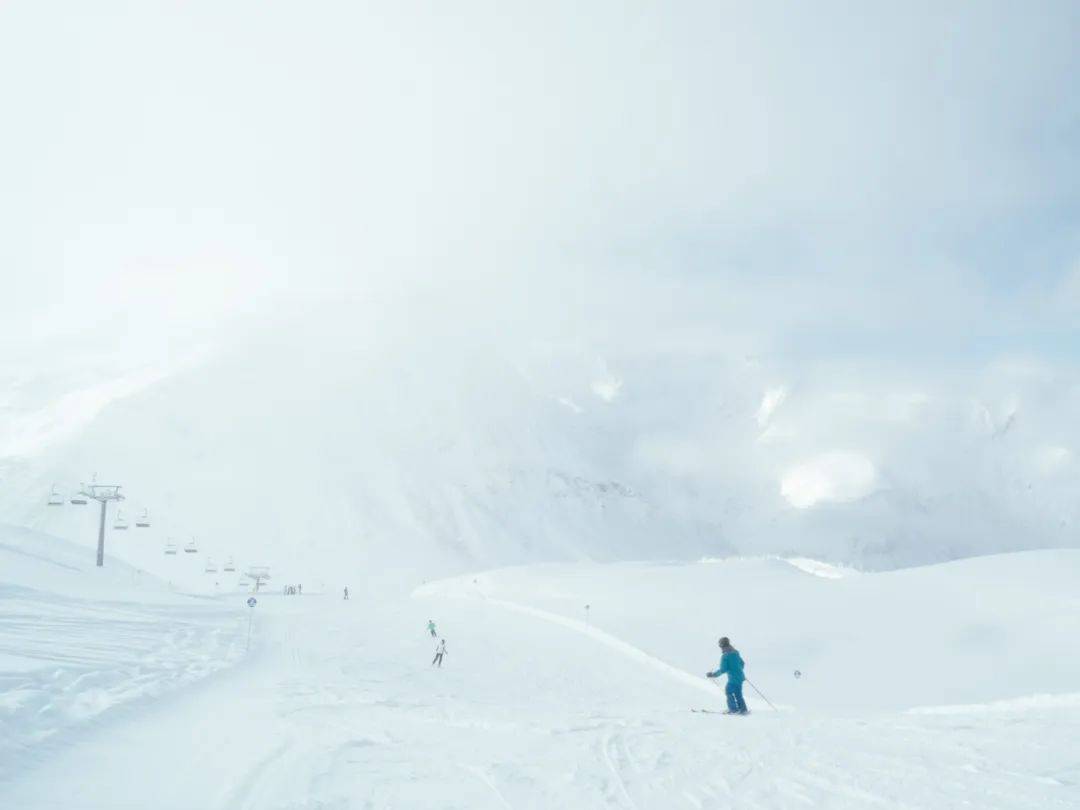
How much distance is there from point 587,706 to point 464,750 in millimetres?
8536

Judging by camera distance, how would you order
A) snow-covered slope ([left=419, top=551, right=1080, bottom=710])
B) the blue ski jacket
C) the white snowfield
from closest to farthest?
1. the white snowfield
2. the blue ski jacket
3. snow-covered slope ([left=419, top=551, right=1080, bottom=710])

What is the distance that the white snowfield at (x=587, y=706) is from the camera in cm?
888

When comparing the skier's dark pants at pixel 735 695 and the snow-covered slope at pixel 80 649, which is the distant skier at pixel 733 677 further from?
the snow-covered slope at pixel 80 649

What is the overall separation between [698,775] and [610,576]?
5087 cm

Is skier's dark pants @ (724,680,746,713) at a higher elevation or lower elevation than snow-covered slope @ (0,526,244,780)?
lower

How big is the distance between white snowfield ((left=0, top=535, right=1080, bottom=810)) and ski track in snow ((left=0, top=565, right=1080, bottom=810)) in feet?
0.18

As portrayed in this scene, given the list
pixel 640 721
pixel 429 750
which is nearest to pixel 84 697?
pixel 429 750

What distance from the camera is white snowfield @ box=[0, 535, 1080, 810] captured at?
8.88 metres

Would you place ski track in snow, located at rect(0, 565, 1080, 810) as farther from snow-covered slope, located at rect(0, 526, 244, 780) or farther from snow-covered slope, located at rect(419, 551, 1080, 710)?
snow-covered slope, located at rect(419, 551, 1080, 710)

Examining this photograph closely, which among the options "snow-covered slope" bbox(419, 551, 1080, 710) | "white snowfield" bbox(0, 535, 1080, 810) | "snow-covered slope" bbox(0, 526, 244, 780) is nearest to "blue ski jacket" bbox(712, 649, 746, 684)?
"white snowfield" bbox(0, 535, 1080, 810)

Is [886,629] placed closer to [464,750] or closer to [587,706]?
[587,706]

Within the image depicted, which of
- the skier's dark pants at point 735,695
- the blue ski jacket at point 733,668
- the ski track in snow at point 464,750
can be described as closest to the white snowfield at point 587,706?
the ski track in snow at point 464,750

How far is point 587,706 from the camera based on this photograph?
748 inches

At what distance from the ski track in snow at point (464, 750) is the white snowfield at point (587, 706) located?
2.1 inches
